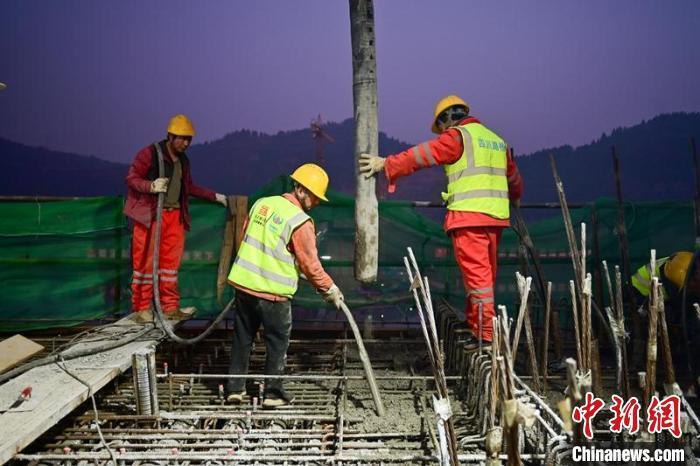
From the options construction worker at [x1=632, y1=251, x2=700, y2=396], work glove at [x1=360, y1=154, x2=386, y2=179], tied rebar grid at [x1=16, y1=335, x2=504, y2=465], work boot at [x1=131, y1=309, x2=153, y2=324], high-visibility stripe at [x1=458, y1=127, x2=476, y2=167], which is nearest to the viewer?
tied rebar grid at [x1=16, y1=335, x2=504, y2=465]

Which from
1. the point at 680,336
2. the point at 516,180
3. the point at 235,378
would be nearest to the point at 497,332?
the point at 235,378

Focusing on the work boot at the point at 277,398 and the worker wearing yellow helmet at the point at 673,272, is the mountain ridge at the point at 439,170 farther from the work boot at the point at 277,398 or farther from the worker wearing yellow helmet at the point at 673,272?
the work boot at the point at 277,398

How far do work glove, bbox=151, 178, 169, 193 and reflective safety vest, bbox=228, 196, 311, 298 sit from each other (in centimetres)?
173

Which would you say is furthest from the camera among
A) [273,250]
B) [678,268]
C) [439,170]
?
[439,170]

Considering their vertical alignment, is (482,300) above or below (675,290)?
below

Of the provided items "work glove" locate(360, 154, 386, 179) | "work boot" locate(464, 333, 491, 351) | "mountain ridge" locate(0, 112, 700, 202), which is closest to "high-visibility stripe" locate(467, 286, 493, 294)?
"work boot" locate(464, 333, 491, 351)

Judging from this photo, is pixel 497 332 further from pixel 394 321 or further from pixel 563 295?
pixel 563 295

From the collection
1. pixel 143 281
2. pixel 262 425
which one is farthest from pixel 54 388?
pixel 143 281

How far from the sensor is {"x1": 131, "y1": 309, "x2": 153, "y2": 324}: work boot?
5312 mm

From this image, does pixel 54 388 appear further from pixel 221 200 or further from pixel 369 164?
pixel 221 200

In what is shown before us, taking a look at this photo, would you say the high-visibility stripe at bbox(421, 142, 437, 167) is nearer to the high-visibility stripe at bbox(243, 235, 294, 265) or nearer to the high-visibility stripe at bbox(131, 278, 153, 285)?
the high-visibility stripe at bbox(243, 235, 294, 265)

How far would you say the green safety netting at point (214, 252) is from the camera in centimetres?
606

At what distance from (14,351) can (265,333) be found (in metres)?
1.99

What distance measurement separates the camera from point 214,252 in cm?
624
